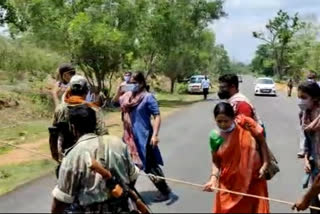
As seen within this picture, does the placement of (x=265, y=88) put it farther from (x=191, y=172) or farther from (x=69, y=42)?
(x=191, y=172)

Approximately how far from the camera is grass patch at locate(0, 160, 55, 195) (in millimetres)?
9793

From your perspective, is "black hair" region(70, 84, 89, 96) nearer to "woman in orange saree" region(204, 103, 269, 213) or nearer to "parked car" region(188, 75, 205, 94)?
"woman in orange saree" region(204, 103, 269, 213)

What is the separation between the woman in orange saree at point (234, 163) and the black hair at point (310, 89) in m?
1.31

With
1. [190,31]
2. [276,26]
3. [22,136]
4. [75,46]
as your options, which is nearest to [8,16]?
[75,46]

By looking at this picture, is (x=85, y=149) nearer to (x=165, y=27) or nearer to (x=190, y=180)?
(x=190, y=180)

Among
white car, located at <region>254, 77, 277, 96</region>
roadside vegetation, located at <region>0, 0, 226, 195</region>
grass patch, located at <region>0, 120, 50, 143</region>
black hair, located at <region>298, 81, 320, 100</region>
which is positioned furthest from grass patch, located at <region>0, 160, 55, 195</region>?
white car, located at <region>254, 77, 277, 96</region>

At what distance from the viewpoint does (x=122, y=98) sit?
25.7ft

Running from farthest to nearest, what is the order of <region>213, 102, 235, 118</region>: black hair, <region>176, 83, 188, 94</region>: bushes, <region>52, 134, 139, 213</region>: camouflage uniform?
<region>176, 83, 188, 94</region>: bushes → <region>213, 102, 235, 118</region>: black hair → <region>52, 134, 139, 213</region>: camouflage uniform

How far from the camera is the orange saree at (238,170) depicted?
481cm

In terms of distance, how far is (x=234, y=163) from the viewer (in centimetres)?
484

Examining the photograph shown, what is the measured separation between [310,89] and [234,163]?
1.59 metres

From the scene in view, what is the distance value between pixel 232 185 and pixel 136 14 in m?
26.0

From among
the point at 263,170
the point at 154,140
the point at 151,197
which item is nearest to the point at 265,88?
the point at 151,197

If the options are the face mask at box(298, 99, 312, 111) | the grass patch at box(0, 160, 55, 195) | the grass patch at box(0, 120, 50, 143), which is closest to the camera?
the face mask at box(298, 99, 312, 111)
